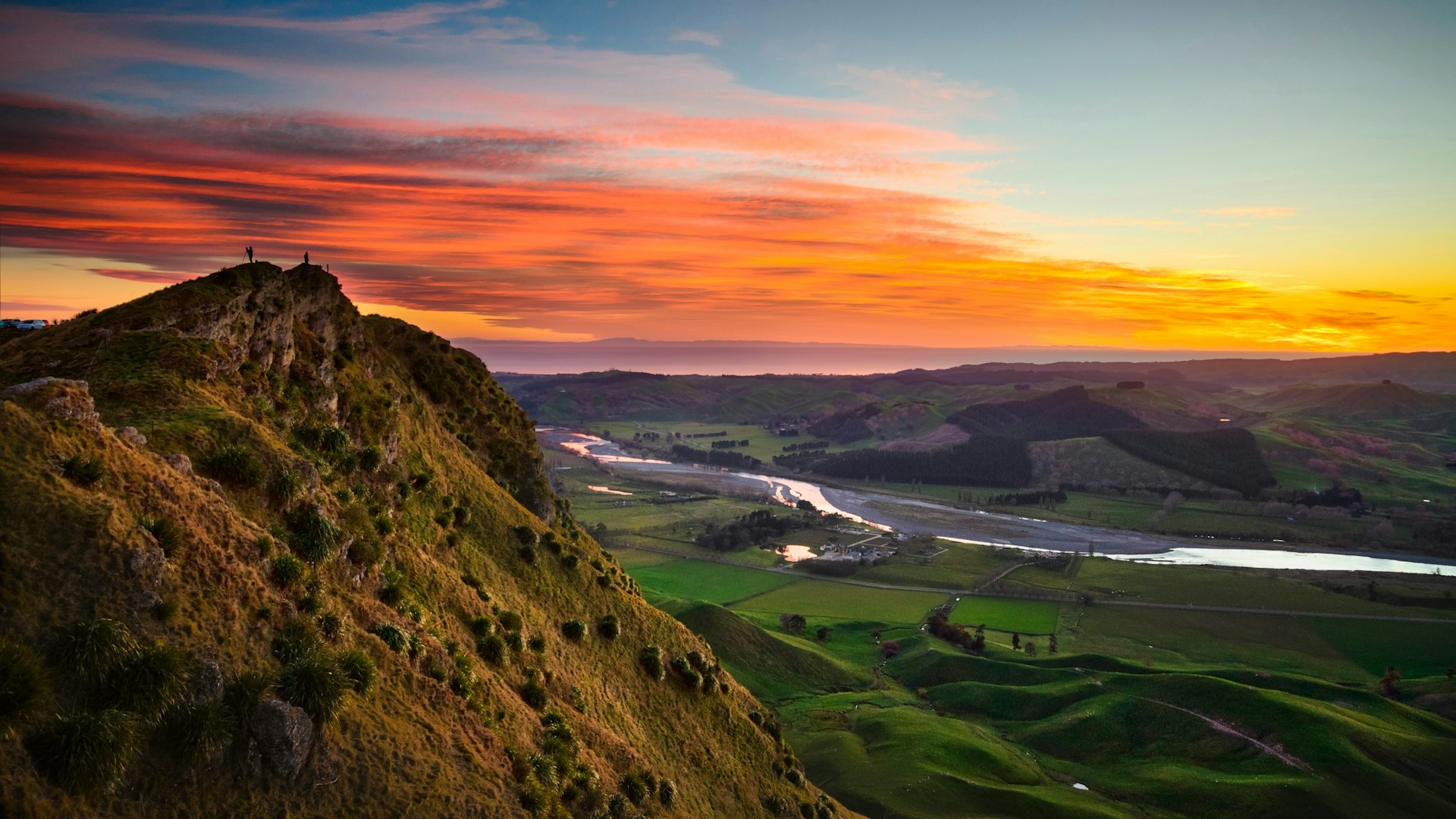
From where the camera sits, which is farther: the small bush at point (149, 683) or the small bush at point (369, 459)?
the small bush at point (369, 459)

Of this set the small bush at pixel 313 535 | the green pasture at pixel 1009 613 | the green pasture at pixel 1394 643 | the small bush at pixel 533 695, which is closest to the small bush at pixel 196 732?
the small bush at pixel 313 535

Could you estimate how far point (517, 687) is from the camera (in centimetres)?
4088

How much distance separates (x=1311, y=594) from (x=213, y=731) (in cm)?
21979

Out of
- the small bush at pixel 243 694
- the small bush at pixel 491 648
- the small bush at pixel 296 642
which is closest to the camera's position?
the small bush at pixel 243 694

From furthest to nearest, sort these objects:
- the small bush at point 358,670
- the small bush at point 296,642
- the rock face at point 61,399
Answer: the small bush at point 358,670
the small bush at point 296,642
the rock face at point 61,399

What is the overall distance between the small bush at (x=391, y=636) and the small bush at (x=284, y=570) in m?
4.13

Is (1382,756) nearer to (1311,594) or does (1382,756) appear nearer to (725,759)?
(725,759)

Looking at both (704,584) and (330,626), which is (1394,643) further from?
(330,626)

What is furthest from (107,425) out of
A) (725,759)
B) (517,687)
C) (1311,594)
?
(1311,594)

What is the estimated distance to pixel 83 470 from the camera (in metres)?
24.1

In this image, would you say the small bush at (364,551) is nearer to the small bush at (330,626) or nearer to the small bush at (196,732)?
the small bush at (330,626)

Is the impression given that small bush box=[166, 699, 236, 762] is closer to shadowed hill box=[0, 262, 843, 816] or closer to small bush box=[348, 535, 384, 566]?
shadowed hill box=[0, 262, 843, 816]

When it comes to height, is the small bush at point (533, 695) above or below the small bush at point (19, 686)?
below

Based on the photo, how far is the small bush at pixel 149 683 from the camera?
20641mm
